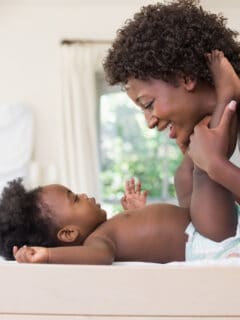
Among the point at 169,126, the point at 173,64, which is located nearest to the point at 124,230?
the point at 169,126

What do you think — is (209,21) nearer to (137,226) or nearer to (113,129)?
(137,226)

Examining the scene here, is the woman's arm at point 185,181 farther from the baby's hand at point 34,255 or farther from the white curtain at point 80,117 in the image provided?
the white curtain at point 80,117

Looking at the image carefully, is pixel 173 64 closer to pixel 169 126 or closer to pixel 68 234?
pixel 169 126

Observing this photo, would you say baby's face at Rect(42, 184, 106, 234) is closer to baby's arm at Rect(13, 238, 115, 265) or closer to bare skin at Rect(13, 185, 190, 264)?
bare skin at Rect(13, 185, 190, 264)

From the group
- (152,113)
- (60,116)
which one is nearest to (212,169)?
(152,113)

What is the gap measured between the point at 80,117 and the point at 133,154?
1.67 feet

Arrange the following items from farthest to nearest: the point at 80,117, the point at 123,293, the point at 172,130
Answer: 1. the point at 80,117
2. the point at 172,130
3. the point at 123,293

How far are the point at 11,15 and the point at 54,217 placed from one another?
3.08 m

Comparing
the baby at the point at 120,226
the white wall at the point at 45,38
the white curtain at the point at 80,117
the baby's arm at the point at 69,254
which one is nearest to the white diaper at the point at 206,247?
the baby at the point at 120,226

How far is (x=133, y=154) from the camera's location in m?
3.85

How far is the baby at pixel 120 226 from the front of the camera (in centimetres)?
88

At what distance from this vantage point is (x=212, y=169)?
0.80 meters

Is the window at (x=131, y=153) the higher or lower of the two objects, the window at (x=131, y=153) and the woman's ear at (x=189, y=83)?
the lower

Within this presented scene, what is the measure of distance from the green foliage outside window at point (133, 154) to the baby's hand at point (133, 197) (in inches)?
94.0
